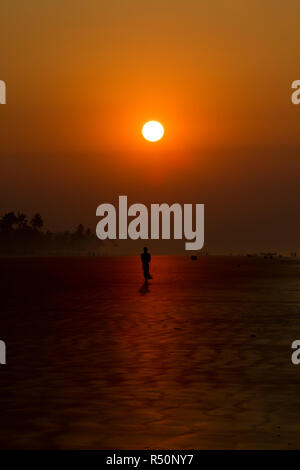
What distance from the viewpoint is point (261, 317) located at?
26422mm

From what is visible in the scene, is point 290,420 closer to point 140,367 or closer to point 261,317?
point 140,367

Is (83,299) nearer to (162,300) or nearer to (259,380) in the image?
(162,300)

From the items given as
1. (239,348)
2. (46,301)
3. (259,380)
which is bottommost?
(259,380)

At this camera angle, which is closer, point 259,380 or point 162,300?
point 259,380

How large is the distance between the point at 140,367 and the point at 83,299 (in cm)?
2118

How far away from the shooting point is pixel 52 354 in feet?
56.3

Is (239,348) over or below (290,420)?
over

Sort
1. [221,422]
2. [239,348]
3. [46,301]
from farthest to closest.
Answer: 1. [46,301]
2. [239,348]
3. [221,422]
